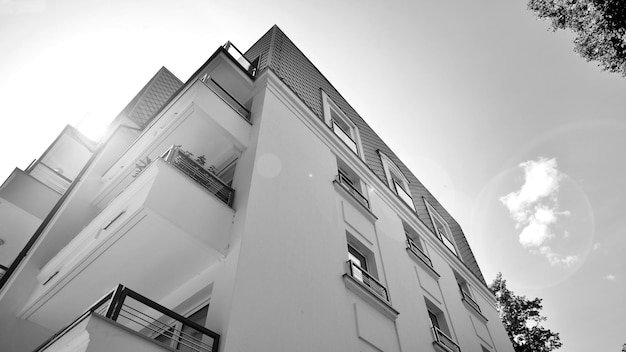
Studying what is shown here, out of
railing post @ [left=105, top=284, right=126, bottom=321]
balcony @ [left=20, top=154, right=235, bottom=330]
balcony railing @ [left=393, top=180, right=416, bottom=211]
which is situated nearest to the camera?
railing post @ [left=105, top=284, right=126, bottom=321]

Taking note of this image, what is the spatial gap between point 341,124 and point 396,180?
429 cm

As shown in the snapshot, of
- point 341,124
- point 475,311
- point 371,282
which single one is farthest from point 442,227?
point 371,282

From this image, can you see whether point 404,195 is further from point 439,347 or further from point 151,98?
point 151,98

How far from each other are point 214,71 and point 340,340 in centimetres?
808

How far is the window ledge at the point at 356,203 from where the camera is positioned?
1031 centimetres

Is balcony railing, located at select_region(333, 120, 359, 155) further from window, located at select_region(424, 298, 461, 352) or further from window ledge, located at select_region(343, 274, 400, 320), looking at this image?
window ledge, located at select_region(343, 274, 400, 320)

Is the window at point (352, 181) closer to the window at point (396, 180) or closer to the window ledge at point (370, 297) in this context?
the window at point (396, 180)

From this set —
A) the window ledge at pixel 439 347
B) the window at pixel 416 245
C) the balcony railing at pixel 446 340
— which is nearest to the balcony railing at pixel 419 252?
the window at pixel 416 245

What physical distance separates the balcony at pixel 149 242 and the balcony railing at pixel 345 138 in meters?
6.95

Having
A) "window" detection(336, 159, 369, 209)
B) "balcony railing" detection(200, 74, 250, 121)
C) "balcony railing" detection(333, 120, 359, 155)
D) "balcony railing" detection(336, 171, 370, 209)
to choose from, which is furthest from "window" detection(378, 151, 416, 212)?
"balcony railing" detection(200, 74, 250, 121)

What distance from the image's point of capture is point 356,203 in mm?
10672

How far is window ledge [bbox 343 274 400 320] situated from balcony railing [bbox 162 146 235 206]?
126 inches

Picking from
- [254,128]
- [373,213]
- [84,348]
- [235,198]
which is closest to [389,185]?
[373,213]

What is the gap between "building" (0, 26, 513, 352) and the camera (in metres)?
5.68
